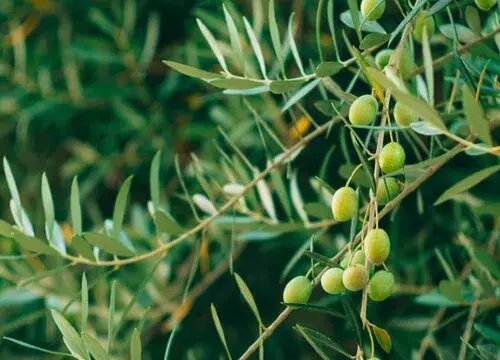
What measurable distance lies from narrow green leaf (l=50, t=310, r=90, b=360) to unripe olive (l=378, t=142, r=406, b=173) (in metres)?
0.23

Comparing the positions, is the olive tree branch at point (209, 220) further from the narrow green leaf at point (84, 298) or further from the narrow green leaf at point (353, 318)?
the narrow green leaf at point (353, 318)

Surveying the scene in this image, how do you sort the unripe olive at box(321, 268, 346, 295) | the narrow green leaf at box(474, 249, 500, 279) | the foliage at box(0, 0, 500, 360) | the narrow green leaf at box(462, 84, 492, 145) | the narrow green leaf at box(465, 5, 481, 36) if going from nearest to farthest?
the narrow green leaf at box(462, 84, 492, 145) → the unripe olive at box(321, 268, 346, 295) → the narrow green leaf at box(465, 5, 481, 36) → the narrow green leaf at box(474, 249, 500, 279) → the foliage at box(0, 0, 500, 360)

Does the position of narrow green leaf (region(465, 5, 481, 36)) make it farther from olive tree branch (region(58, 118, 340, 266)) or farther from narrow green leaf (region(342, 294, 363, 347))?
narrow green leaf (region(342, 294, 363, 347))

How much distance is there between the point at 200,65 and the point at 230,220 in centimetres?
50

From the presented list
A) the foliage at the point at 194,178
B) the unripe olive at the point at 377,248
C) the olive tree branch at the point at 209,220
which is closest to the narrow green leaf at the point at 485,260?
the foliage at the point at 194,178

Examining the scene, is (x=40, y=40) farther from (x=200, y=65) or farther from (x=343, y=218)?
(x=343, y=218)

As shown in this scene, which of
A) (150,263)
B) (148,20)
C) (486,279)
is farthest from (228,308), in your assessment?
(486,279)

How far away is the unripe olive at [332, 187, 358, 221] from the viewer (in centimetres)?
50

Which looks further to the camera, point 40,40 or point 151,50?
point 40,40

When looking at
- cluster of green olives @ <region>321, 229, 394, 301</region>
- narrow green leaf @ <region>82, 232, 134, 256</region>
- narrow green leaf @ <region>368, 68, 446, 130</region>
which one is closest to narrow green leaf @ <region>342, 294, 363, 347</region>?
cluster of green olives @ <region>321, 229, 394, 301</region>

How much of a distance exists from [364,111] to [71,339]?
0.24 meters

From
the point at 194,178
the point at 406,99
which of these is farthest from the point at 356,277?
the point at 194,178

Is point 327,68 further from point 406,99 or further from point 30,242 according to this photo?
point 30,242

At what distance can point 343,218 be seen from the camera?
495mm
